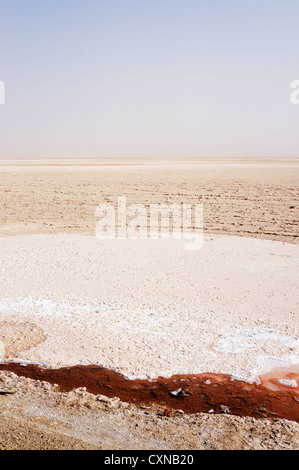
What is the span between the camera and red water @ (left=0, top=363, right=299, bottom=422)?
2.69 m

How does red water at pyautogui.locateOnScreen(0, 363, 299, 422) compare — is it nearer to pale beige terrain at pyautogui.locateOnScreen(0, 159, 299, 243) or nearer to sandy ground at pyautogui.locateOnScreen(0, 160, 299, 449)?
sandy ground at pyautogui.locateOnScreen(0, 160, 299, 449)

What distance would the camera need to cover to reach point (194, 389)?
2.89 m

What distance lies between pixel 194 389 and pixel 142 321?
1.09 m

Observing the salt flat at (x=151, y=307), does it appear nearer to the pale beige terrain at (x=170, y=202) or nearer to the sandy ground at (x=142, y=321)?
the sandy ground at (x=142, y=321)

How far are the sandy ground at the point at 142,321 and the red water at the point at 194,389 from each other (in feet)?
0.33

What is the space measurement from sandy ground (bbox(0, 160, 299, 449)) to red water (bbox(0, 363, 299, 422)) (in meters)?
0.10

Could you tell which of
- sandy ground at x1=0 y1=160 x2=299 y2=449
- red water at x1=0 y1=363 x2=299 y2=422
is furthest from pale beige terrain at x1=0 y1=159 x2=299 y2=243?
red water at x1=0 y1=363 x2=299 y2=422

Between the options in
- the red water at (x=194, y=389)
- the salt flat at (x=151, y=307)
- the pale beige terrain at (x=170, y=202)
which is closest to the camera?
the red water at (x=194, y=389)

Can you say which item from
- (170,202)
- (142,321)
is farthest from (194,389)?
(170,202)

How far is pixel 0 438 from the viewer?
225cm

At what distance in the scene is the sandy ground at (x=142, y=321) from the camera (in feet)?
7.84

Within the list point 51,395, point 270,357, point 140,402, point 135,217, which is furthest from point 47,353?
point 135,217

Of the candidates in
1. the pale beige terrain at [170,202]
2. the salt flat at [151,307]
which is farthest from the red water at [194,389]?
the pale beige terrain at [170,202]
